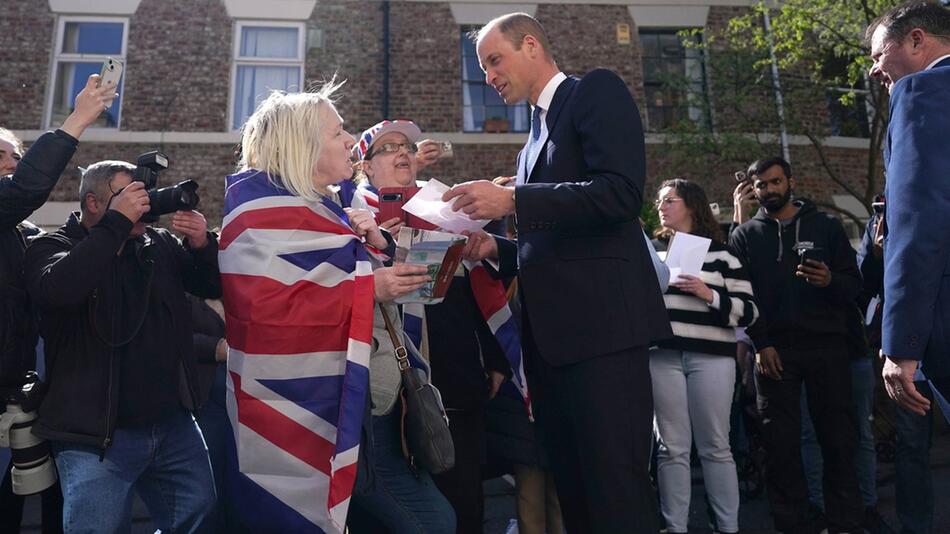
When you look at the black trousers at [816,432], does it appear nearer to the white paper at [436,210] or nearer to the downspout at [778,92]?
the white paper at [436,210]

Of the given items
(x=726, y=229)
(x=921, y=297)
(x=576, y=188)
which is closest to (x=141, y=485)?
(x=576, y=188)

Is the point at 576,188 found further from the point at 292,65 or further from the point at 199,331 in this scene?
the point at 292,65

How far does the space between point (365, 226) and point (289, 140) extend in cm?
40

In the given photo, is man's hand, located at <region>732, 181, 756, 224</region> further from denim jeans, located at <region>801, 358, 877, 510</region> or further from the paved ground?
the paved ground

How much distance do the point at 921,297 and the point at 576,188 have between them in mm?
1165

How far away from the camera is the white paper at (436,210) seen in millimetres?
2387

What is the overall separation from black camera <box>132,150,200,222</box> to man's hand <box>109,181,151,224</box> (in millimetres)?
31

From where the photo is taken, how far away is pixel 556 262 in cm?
229

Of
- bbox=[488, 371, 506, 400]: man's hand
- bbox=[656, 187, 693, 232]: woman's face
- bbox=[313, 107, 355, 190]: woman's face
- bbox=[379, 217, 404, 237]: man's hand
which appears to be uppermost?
bbox=[656, 187, 693, 232]: woman's face

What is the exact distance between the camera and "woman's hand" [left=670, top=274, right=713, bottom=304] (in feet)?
13.7

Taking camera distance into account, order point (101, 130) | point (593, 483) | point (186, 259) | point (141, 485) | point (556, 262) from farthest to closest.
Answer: point (101, 130), point (186, 259), point (141, 485), point (556, 262), point (593, 483)

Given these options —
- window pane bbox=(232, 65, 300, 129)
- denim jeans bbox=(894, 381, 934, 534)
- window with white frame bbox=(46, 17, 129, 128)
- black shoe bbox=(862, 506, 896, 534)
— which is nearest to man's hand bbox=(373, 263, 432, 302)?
denim jeans bbox=(894, 381, 934, 534)

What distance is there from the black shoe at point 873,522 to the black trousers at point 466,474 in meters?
2.80

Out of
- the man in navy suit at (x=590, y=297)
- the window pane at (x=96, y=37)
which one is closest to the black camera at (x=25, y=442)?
the man in navy suit at (x=590, y=297)
